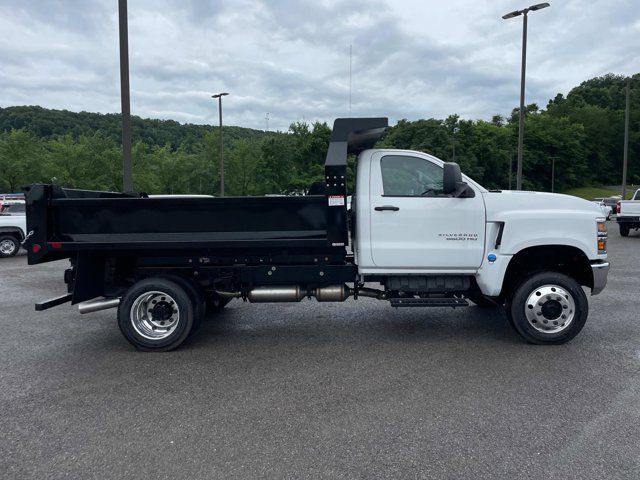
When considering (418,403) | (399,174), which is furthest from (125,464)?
(399,174)

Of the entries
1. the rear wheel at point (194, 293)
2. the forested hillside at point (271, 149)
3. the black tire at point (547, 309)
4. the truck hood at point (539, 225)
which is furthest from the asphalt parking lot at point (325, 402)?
the forested hillside at point (271, 149)

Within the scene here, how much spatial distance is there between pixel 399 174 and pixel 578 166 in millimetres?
91172

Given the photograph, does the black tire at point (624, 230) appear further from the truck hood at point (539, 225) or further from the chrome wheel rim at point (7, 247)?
the chrome wheel rim at point (7, 247)

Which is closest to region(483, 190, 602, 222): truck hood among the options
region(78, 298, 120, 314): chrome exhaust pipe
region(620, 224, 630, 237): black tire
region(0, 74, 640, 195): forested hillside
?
region(78, 298, 120, 314): chrome exhaust pipe

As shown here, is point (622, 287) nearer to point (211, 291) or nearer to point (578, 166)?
point (211, 291)

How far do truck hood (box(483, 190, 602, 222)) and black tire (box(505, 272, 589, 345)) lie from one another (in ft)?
2.51

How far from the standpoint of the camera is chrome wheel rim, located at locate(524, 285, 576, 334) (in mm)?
5586

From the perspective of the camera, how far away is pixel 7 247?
617 inches

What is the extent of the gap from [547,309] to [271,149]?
122 feet

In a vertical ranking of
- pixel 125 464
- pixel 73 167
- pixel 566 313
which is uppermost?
pixel 73 167

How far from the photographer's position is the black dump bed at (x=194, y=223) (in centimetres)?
543

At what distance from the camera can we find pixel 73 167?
38438 millimetres

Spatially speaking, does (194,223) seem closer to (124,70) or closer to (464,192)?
(464,192)

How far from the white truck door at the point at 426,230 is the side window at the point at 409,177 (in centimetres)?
2
